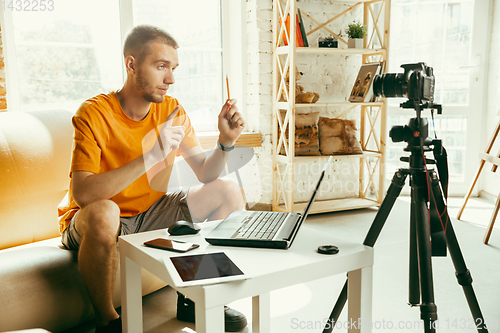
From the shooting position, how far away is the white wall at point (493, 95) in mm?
3688

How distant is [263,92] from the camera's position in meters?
3.35

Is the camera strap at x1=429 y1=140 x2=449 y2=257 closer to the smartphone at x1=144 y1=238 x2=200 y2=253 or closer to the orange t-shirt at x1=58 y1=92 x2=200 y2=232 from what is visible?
the smartphone at x1=144 y1=238 x2=200 y2=253

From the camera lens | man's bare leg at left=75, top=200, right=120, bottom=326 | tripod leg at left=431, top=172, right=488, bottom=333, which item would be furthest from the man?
tripod leg at left=431, top=172, right=488, bottom=333

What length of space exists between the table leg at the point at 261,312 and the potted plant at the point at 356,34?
244 cm

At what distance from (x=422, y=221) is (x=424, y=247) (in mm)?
71

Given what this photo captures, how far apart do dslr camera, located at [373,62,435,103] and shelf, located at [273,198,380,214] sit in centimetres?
211

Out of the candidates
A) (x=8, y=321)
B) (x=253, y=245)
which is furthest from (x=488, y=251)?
(x=8, y=321)

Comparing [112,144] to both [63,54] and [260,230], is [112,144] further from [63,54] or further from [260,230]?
[63,54]

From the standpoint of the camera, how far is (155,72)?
1652 mm

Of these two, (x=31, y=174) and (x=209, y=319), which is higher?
(x=31, y=174)

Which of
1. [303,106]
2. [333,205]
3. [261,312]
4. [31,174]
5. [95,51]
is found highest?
[95,51]

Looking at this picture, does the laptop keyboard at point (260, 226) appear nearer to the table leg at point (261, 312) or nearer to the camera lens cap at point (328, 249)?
the camera lens cap at point (328, 249)

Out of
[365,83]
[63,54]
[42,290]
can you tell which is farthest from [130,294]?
[365,83]

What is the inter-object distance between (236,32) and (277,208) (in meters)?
1.43
